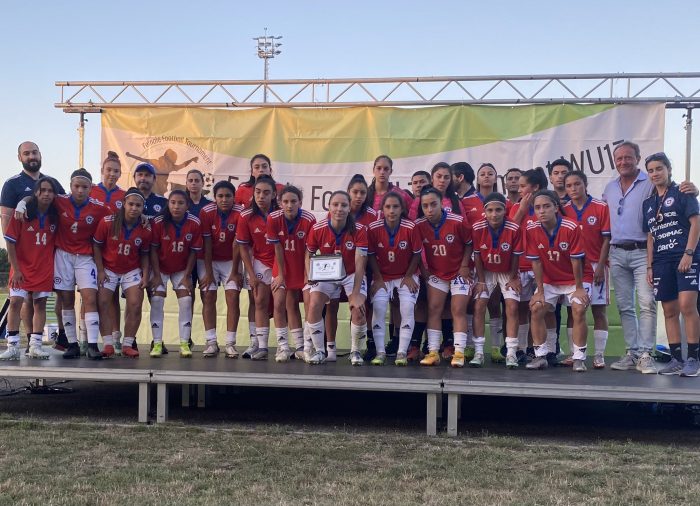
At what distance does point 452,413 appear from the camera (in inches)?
208

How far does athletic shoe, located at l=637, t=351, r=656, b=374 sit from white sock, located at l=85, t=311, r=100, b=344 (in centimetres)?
465

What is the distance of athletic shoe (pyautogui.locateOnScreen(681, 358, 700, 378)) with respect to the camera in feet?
18.1

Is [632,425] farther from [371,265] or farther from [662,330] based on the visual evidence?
[662,330]

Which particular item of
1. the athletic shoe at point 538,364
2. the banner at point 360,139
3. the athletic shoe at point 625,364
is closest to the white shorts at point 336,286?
the athletic shoe at point 538,364

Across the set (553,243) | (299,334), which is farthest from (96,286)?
(553,243)

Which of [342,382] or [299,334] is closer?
[342,382]

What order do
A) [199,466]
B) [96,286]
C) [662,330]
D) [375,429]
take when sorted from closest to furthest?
[199,466] → [375,429] → [96,286] → [662,330]

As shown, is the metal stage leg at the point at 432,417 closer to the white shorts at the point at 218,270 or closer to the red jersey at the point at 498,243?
the red jersey at the point at 498,243

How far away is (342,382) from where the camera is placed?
17.4 feet

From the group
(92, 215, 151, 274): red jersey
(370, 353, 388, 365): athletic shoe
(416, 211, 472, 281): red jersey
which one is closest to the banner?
(416, 211, 472, 281): red jersey

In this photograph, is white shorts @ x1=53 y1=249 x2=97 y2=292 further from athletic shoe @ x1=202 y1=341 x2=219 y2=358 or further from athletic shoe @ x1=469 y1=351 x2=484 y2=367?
athletic shoe @ x1=469 y1=351 x2=484 y2=367

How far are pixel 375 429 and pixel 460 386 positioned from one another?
0.82 meters

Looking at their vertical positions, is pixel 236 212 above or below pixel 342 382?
above

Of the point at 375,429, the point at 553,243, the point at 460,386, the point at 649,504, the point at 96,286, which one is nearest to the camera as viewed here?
the point at 649,504
